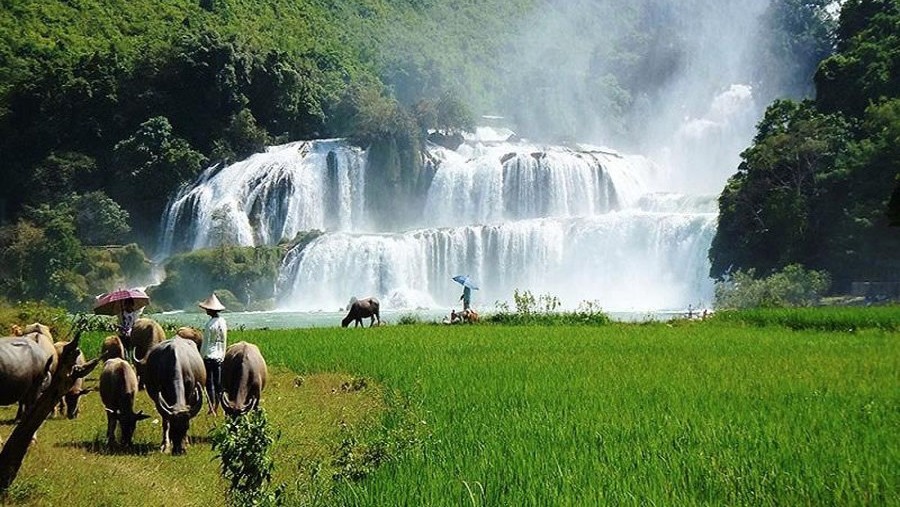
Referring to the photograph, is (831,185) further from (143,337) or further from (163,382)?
(163,382)

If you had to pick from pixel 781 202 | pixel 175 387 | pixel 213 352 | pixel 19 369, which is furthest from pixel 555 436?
pixel 781 202

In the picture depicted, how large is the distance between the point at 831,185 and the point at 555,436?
Result: 34.0m

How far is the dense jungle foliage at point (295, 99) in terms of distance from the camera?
38750 mm

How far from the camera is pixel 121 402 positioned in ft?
25.9

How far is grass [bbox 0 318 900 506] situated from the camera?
14.9 ft

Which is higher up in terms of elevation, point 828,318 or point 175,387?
point 828,318

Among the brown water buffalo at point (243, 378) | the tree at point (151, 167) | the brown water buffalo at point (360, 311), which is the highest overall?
the tree at point (151, 167)

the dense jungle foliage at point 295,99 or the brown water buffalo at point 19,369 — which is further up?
the dense jungle foliage at point 295,99

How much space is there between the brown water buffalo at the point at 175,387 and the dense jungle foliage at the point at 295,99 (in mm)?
31974

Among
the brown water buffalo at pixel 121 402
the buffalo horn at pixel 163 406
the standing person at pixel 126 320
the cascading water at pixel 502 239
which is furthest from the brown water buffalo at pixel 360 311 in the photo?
the cascading water at pixel 502 239

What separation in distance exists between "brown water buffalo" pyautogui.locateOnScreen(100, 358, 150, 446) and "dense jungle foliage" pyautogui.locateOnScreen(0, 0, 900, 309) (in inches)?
1277

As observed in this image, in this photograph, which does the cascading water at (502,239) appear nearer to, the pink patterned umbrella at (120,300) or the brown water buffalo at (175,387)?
the pink patterned umbrella at (120,300)

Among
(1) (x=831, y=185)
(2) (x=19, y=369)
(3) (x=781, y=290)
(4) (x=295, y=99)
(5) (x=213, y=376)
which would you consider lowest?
(5) (x=213, y=376)

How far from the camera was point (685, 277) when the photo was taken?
40812 mm
